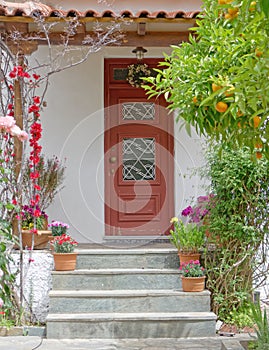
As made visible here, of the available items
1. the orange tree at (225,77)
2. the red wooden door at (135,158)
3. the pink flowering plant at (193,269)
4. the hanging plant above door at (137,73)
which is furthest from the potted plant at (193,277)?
the hanging plant above door at (137,73)

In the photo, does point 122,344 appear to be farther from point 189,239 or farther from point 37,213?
point 37,213

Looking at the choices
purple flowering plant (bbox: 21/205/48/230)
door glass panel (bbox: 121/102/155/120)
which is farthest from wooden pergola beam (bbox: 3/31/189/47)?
purple flowering plant (bbox: 21/205/48/230)

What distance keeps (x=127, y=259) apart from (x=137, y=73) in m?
2.87

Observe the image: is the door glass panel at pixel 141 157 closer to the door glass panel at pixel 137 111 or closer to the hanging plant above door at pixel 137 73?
the door glass panel at pixel 137 111

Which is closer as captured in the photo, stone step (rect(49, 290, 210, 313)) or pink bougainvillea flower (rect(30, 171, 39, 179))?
stone step (rect(49, 290, 210, 313))

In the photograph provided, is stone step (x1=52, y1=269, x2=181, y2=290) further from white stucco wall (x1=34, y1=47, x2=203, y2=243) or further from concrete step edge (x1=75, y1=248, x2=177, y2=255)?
white stucco wall (x1=34, y1=47, x2=203, y2=243)

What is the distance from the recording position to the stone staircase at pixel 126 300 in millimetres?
5355

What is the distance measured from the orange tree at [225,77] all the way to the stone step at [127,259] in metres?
3.15

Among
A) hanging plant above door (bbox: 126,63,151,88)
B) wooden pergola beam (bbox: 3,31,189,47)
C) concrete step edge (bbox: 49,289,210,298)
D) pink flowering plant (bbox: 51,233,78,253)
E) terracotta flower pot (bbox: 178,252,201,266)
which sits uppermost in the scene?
wooden pergola beam (bbox: 3,31,189,47)

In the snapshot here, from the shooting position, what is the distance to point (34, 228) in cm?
598

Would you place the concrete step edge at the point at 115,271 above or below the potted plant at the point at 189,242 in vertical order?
below

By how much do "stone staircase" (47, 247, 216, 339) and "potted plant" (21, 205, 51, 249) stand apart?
0.49 meters

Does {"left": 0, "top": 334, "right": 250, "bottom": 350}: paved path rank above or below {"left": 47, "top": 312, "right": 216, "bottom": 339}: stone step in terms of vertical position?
below

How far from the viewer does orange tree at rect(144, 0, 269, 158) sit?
88.8 inches
